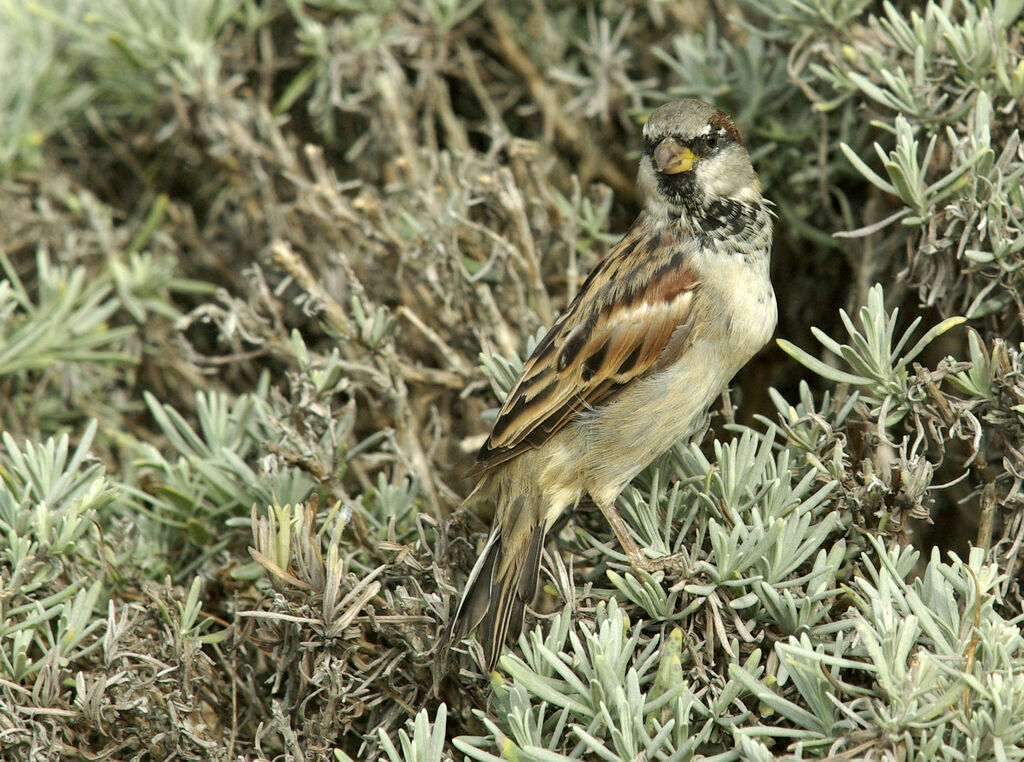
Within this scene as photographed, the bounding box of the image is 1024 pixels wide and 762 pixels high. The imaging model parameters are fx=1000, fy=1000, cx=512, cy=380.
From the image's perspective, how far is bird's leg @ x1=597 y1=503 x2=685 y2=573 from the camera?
6.23 ft

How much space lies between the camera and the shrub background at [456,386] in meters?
1.77

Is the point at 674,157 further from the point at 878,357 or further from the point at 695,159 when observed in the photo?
the point at 878,357

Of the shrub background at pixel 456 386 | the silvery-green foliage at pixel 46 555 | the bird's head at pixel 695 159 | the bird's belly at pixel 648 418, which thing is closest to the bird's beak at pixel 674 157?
the bird's head at pixel 695 159

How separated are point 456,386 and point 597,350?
0.50 metres

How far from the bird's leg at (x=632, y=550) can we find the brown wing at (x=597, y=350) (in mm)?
259

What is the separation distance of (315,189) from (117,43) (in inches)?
31.1

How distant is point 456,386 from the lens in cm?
276

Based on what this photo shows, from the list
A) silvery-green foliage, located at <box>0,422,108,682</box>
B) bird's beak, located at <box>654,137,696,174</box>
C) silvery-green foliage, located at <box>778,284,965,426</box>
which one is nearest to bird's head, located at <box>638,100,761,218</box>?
bird's beak, located at <box>654,137,696,174</box>

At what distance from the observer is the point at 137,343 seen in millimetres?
3084

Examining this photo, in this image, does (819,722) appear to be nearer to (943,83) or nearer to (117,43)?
(943,83)

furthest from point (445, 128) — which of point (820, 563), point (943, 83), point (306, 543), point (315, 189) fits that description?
point (820, 563)

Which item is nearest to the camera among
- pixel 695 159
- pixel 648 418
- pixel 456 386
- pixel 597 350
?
pixel 648 418

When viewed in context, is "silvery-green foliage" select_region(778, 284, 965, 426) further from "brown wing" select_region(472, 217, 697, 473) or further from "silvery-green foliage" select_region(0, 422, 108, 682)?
"silvery-green foliage" select_region(0, 422, 108, 682)

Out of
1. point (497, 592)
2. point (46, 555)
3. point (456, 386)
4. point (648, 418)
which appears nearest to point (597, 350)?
point (648, 418)
